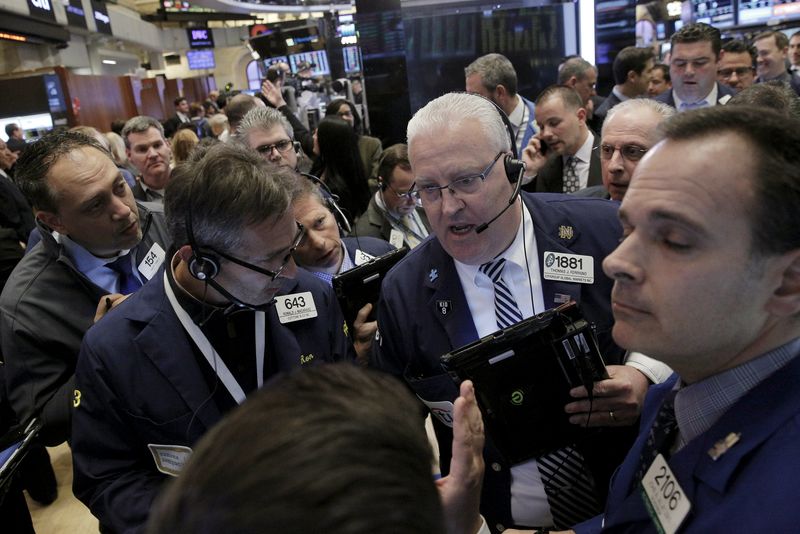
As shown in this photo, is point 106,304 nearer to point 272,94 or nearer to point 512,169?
point 512,169

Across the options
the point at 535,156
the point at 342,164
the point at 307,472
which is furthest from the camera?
the point at 342,164

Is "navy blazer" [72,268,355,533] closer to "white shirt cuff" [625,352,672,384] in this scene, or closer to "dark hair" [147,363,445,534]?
"dark hair" [147,363,445,534]

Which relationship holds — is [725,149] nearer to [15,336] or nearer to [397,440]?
[397,440]

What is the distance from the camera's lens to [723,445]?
992mm

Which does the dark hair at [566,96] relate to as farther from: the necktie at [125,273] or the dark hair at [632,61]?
the necktie at [125,273]

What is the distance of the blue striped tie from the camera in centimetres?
178

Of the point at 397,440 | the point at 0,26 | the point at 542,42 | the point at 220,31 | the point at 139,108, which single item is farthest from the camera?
the point at 220,31

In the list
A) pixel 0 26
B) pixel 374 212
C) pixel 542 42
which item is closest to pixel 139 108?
pixel 0 26

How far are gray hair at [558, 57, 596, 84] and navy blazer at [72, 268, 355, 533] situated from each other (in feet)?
15.5

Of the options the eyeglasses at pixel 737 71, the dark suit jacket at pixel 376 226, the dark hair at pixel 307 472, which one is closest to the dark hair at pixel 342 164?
the dark suit jacket at pixel 376 226

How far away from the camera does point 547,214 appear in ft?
6.15

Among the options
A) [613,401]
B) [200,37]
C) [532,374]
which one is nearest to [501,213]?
[532,374]

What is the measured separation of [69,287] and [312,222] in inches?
39.4

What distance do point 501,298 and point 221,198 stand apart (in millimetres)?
880
